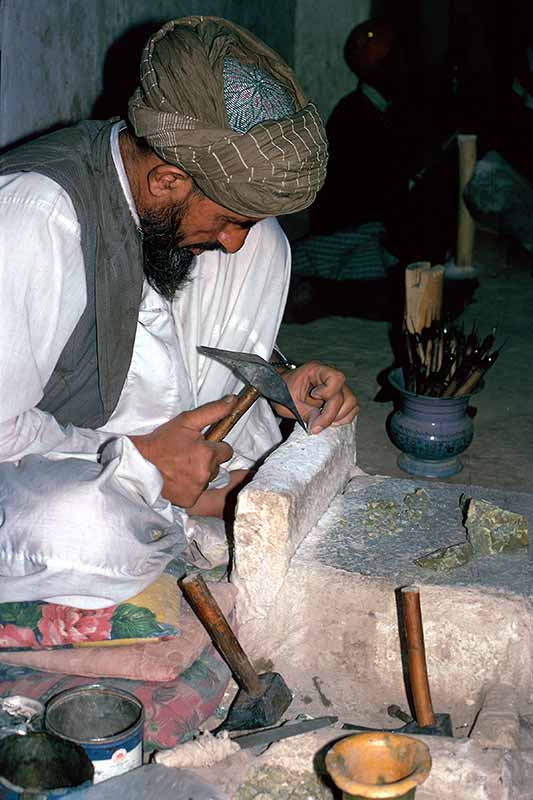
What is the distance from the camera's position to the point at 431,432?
16.6ft

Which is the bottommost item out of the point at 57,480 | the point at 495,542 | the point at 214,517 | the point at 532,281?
the point at 532,281

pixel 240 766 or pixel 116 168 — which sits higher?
pixel 116 168

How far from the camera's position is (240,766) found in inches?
95.3

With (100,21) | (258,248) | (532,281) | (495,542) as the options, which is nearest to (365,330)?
(532,281)

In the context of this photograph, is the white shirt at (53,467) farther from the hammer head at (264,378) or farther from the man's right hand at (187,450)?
the hammer head at (264,378)

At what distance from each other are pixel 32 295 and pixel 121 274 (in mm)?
331

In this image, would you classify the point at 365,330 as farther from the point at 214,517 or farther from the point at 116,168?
the point at 116,168

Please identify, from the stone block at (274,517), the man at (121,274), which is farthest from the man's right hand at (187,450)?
the stone block at (274,517)

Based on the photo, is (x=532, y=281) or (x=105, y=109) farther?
(x=532, y=281)

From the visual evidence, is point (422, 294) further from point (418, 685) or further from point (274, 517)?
point (418, 685)

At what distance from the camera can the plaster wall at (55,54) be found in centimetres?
497

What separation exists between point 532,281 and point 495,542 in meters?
6.61

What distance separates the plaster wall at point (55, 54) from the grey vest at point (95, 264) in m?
2.20

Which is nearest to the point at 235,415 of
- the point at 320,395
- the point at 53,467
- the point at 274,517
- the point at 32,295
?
the point at 274,517
